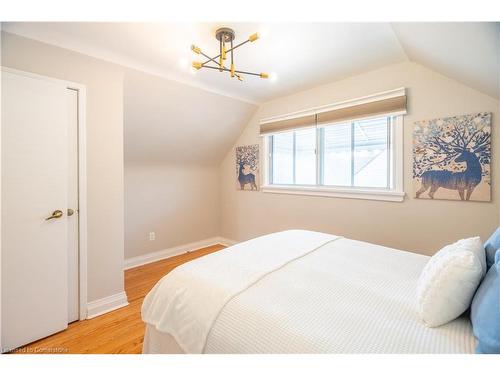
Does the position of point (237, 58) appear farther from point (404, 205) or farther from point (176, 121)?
point (404, 205)

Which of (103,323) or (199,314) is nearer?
(199,314)

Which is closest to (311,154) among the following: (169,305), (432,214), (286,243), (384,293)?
(432,214)

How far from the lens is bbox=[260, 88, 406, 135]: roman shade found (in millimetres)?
2426

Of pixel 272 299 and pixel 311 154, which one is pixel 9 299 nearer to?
pixel 272 299

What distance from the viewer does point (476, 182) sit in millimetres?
2033

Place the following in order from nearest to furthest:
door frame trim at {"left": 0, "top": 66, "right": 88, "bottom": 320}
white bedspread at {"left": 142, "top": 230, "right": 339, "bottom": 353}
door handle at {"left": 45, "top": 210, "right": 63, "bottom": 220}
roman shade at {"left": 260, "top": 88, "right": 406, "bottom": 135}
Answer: white bedspread at {"left": 142, "top": 230, "right": 339, "bottom": 353}
door handle at {"left": 45, "top": 210, "right": 63, "bottom": 220}
door frame trim at {"left": 0, "top": 66, "right": 88, "bottom": 320}
roman shade at {"left": 260, "top": 88, "right": 406, "bottom": 135}

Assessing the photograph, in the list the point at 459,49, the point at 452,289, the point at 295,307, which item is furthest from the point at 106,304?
the point at 459,49

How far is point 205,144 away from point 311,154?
1.60 m

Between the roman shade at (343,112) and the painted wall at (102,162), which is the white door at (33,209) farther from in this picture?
the roman shade at (343,112)

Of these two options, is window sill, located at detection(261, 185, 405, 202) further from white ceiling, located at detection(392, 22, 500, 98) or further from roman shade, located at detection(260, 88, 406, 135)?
white ceiling, located at detection(392, 22, 500, 98)

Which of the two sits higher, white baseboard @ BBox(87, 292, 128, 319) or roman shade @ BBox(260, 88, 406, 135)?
roman shade @ BBox(260, 88, 406, 135)

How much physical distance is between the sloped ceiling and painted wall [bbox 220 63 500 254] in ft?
0.45

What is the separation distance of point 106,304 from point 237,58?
8.37ft

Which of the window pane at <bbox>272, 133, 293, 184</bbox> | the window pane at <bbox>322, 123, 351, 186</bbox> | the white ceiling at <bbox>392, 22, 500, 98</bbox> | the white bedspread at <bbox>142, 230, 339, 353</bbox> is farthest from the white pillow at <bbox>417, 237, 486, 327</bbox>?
the window pane at <bbox>272, 133, 293, 184</bbox>
